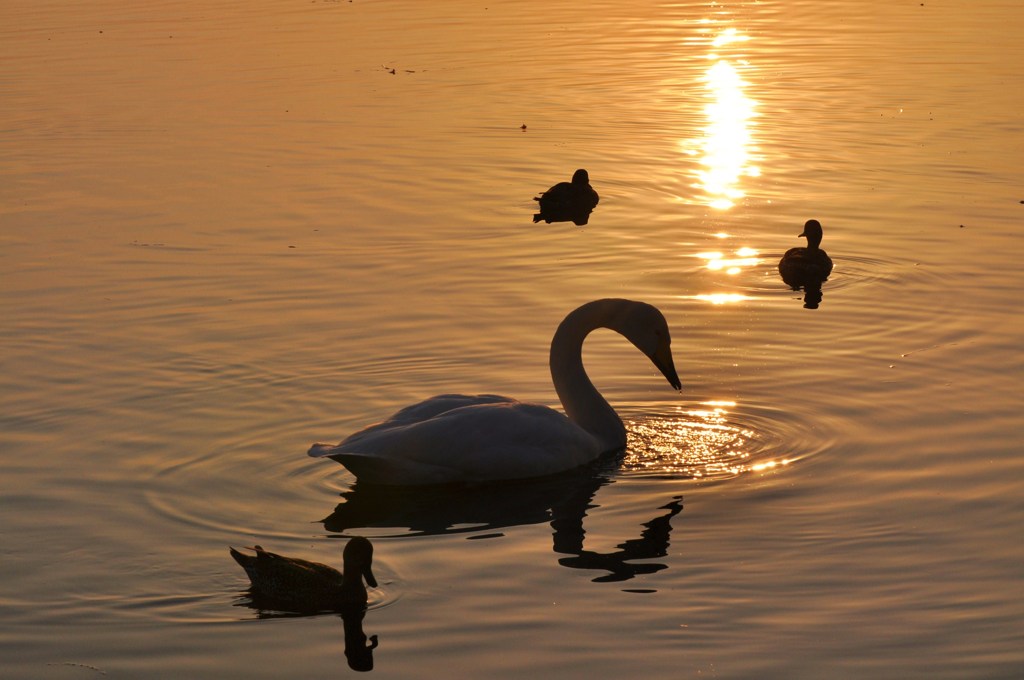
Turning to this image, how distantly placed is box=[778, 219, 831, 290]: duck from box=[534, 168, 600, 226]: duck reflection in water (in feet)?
8.76

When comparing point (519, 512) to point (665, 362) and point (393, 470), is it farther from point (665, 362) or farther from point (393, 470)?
point (665, 362)

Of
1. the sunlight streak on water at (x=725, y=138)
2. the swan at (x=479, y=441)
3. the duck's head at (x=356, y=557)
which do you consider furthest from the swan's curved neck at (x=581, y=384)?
the sunlight streak on water at (x=725, y=138)

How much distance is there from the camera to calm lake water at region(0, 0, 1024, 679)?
845cm

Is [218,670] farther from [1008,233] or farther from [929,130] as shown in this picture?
[929,130]

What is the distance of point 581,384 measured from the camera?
1159cm

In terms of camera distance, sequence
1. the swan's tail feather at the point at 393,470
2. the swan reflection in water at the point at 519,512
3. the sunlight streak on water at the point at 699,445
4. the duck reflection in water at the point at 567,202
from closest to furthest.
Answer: the swan reflection in water at the point at 519,512
the swan's tail feather at the point at 393,470
the sunlight streak on water at the point at 699,445
the duck reflection in water at the point at 567,202

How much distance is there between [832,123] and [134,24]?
17118mm

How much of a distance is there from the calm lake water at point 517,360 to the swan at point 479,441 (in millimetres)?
162

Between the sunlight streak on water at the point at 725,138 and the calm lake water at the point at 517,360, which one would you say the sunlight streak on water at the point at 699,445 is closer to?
the calm lake water at the point at 517,360

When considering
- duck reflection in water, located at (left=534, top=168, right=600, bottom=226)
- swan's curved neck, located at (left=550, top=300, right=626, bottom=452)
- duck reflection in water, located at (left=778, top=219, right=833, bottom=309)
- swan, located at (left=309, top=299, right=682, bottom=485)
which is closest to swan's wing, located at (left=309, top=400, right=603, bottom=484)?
swan, located at (left=309, top=299, right=682, bottom=485)

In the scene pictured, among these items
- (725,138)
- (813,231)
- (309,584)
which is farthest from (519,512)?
(725,138)

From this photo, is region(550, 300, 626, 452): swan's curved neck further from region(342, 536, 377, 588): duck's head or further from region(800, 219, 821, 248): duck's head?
region(800, 219, 821, 248): duck's head

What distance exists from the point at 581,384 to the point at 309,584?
3.57 m

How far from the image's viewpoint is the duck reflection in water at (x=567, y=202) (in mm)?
17812
